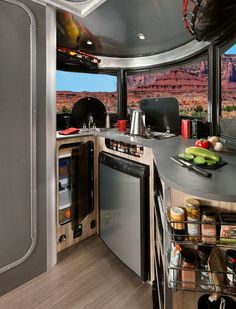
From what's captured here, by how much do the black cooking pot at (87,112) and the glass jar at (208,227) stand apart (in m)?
2.11

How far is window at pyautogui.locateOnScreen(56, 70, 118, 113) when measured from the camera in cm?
264

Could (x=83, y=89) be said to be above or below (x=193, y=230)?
above

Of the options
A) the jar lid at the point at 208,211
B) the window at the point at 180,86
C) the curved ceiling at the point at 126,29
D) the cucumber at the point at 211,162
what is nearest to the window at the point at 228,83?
the window at the point at 180,86

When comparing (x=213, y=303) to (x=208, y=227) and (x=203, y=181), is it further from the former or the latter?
(x=203, y=181)

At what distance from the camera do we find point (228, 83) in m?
1.77

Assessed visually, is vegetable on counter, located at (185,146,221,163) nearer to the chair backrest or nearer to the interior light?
the chair backrest

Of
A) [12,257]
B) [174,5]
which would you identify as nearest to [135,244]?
[12,257]

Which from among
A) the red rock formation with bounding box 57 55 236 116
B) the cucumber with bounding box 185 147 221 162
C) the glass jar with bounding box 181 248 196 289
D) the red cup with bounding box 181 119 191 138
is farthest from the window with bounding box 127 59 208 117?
the glass jar with bounding box 181 248 196 289

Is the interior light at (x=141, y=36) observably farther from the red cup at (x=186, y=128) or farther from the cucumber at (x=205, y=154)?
the cucumber at (x=205, y=154)

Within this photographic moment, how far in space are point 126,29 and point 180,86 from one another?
2.64ft

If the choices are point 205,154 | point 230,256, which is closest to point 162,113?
point 205,154

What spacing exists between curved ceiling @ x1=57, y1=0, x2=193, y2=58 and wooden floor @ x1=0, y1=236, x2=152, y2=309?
2.17m

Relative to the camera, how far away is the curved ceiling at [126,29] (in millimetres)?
1678

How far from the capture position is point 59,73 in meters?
2.60
